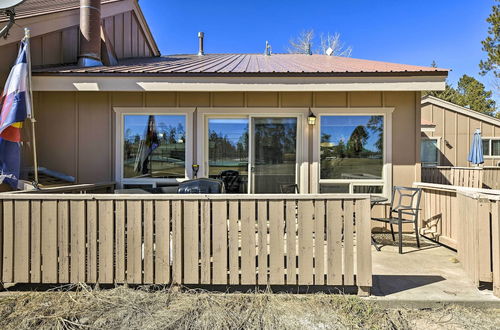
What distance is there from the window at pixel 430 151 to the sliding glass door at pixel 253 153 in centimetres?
1011

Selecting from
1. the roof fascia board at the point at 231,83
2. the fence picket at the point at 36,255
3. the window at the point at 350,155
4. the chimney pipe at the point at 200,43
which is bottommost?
the fence picket at the point at 36,255

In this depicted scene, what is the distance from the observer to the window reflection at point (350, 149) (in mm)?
5309

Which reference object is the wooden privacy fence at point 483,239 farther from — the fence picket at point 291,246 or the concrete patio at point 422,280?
the fence picket at point 291,246

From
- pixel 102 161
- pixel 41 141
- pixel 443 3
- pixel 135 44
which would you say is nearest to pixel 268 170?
pixel 102 161

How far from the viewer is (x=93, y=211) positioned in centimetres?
278

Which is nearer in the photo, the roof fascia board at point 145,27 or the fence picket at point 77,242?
the fence picket at point 77,242

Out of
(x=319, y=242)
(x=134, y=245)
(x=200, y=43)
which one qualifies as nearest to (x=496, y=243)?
(x=319, y=242)

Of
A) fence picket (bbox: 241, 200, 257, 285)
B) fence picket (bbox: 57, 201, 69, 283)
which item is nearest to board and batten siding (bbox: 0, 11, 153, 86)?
fence picket (bbox: 57, 201, 69, 283)

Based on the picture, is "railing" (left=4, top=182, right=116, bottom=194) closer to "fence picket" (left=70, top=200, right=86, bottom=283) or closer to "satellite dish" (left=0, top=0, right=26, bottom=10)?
"fence picket" (left=70, top=200, right=86, bottom=283)

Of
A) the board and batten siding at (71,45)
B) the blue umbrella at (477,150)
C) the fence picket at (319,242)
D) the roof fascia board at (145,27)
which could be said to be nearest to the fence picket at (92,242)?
the fence picket at (319,242)

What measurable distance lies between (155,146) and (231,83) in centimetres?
198

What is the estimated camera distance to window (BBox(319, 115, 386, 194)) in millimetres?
5305

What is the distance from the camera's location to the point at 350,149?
17.5ft

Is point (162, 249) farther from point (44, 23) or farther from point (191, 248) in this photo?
point (44, 23)
